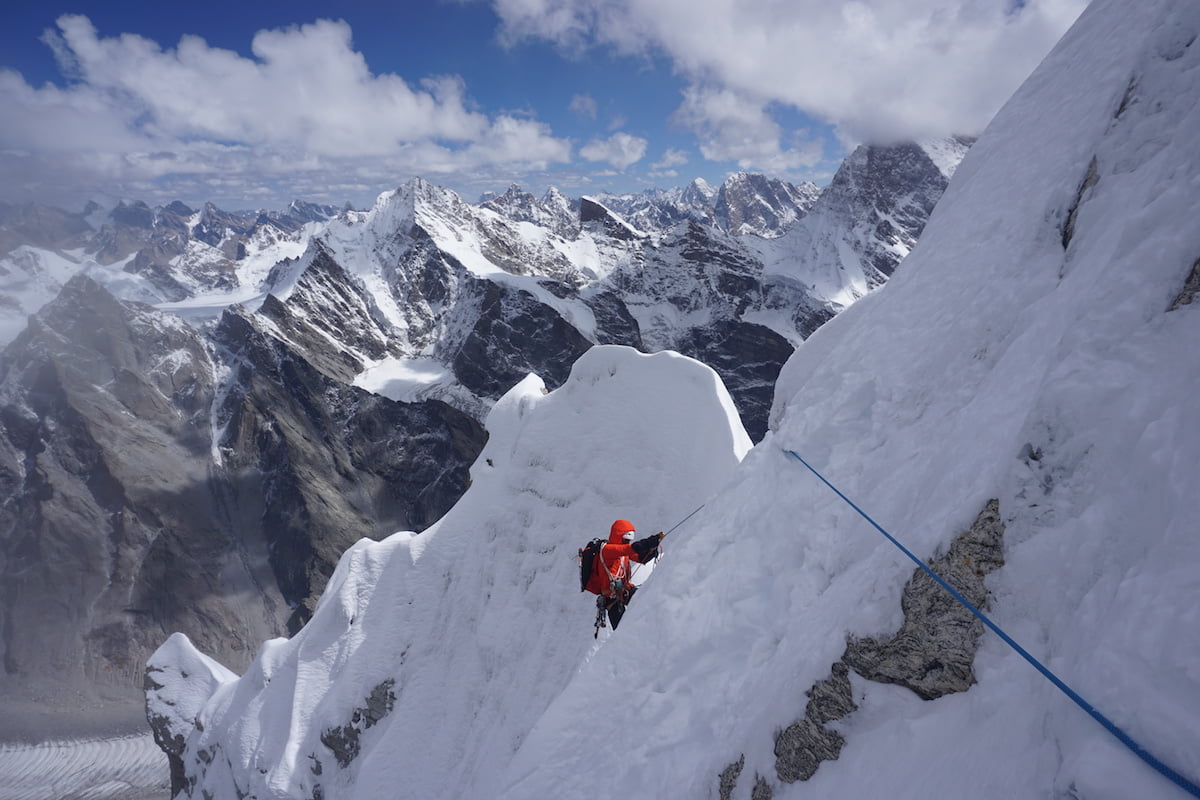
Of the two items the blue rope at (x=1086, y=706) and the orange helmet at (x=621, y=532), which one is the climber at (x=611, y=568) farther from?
the blue rope at (x=1086, y=706)

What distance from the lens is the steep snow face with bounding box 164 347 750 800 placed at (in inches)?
720

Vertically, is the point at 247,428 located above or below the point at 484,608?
below

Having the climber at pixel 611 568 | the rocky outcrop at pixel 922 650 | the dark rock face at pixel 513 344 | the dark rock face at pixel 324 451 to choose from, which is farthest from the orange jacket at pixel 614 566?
the dark rock face at pixel 513 344

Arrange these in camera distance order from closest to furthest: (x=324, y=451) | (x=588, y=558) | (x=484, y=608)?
(x=588, y=558)
(x=484, y=608)
(x=324, y=451)

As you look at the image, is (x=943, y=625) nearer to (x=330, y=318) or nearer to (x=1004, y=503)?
(x=1004, y=503)

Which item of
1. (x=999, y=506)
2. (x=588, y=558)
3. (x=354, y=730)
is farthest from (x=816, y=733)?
(x=354, y=730)

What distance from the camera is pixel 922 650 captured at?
16.9ft

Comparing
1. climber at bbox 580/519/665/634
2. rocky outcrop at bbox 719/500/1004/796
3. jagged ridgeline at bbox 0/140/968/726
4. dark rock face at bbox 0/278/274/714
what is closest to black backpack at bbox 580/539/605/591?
climber at bbox 580/519/665/634

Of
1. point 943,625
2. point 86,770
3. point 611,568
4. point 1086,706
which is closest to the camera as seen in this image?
point 1086,706

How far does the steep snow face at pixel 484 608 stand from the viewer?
18.3 metres

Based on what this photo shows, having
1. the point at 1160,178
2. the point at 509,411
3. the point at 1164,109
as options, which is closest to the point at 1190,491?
the point at 1160,178

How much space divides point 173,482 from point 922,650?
157 metres

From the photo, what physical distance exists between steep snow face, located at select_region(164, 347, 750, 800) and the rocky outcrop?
11172 millimetres

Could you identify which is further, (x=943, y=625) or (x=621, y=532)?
(x=621, y=532)
